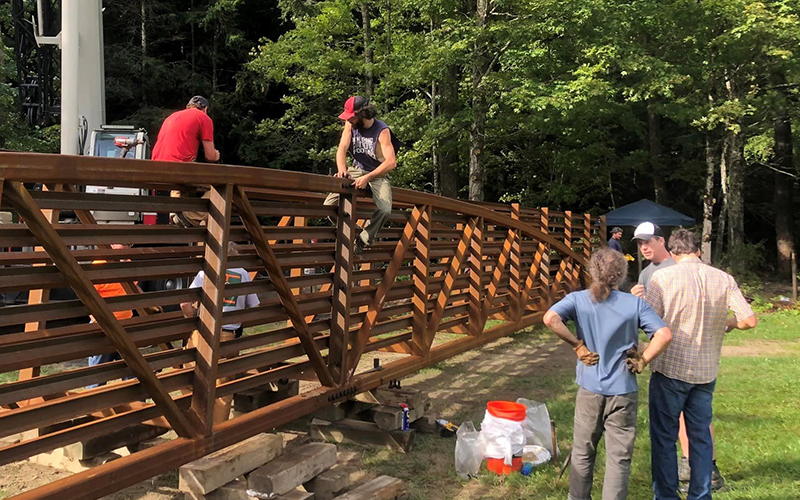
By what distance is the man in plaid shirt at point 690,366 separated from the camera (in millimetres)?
3875

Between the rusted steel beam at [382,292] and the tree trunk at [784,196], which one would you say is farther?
the tree trunk at [784,196]

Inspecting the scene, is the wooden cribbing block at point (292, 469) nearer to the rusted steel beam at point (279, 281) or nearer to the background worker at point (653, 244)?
the rusted steel beam at point (279, 281)

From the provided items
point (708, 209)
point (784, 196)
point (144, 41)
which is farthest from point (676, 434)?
point (144, 41)

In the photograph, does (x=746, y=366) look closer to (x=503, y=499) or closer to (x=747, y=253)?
(x=503, y=499)

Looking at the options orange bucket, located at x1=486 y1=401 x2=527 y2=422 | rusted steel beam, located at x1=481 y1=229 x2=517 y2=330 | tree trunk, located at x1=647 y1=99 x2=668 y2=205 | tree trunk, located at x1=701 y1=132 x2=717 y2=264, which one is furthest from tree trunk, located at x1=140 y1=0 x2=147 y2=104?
orange bucket, located at x1=486 y1=401 x2=527 y2=422

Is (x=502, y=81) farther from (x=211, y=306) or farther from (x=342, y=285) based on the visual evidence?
(x=211, y=306)

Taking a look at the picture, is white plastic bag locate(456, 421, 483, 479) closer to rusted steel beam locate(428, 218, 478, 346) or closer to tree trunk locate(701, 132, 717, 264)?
rusted steel beam locate(428, 218, 478, 346)

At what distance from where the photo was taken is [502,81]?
14203mm

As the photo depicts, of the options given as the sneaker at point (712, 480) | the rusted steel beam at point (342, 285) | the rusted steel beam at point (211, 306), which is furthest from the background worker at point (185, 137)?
the sneaker at point (712, 480)

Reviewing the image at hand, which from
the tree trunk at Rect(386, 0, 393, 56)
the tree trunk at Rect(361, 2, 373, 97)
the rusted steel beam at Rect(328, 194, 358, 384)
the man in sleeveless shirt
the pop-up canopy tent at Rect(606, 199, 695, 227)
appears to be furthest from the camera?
the pop-up canopy tent at Rect(606, 199, 695, 227)

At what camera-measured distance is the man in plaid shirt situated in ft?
12.7

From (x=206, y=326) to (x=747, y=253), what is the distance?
18.5m

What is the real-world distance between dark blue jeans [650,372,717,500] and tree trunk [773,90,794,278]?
18453mm

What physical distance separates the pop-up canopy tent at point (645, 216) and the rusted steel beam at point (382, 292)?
13.4 meters
